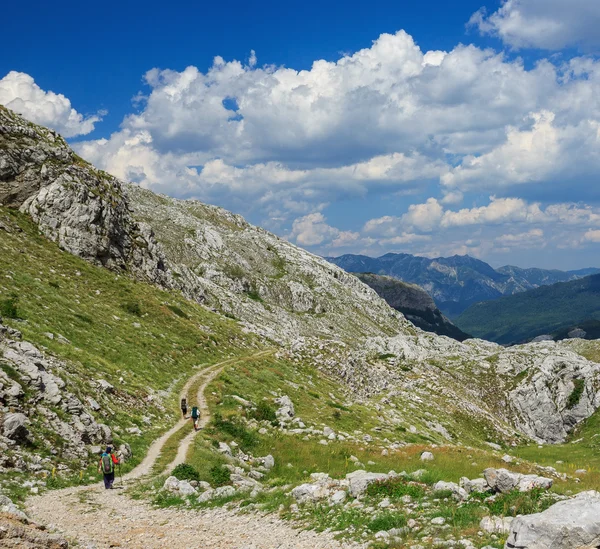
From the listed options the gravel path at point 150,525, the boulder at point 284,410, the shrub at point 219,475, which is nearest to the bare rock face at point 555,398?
the boulder at point 284,410

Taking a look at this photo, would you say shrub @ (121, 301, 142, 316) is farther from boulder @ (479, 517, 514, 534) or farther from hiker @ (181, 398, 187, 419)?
boulder @ (479, 517, 514, 534)

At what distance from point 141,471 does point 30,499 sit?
261 inches

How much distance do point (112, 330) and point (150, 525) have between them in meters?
33.1

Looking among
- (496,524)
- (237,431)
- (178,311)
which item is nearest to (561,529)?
(496,524)

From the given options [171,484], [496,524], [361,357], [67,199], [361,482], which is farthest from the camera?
[67,199]

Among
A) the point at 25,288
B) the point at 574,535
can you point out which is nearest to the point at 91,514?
the point at 574,535

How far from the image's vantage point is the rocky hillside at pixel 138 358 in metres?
26.6

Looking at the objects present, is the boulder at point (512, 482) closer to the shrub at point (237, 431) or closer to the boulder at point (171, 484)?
the boulder at point (171, 484)

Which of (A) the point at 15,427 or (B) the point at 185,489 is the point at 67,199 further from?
(B) the point at 185,489

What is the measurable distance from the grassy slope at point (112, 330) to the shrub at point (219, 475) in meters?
5.20

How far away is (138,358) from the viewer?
42.1 metres

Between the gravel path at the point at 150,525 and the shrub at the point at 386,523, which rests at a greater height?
the shrub at the point at 386,523

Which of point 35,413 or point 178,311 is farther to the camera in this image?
point 178,311

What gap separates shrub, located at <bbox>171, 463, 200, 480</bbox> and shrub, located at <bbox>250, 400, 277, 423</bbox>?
13222 millimetres
